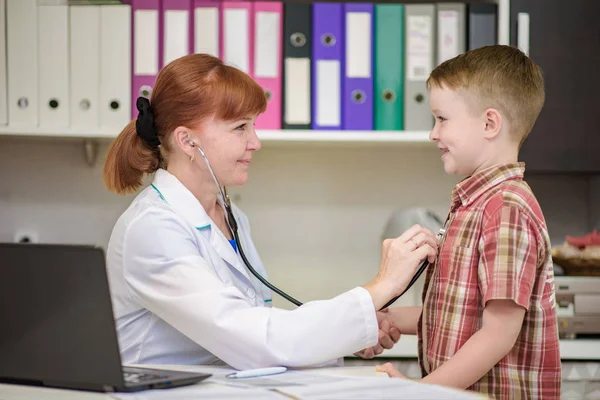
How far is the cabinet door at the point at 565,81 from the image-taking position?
219 cm

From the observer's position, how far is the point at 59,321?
3.11 feet

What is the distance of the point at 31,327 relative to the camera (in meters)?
0.97

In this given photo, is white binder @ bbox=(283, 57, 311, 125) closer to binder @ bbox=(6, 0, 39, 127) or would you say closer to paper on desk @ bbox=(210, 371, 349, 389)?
binder @ bbox=(6, 0, 39, 127)

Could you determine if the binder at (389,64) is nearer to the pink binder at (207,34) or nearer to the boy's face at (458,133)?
the pink binder at (207,34)

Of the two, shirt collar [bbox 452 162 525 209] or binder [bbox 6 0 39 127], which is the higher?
binder [bbox 6 0 39 127]

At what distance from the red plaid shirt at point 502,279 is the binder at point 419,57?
84cm

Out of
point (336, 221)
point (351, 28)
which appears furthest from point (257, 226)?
point (351, 28)

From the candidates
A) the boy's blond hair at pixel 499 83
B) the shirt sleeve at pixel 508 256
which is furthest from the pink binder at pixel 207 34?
the shirt sleeve at pixel 508 256

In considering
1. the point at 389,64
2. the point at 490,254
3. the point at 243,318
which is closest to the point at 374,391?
the point at 243,318

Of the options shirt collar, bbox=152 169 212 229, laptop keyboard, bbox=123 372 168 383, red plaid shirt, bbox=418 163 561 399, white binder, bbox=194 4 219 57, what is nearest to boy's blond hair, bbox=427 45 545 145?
red plaid shirt, bbox=418 163 561 399

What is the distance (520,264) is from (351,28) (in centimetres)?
113

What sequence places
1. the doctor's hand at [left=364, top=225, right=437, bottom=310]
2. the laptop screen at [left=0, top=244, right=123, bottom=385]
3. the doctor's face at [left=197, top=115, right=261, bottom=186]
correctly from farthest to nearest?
1. the doctor's face at [left=197, top=115, right=261, bottom=186]
2. the doctor's hand at [left=364, top=225, right=437, bottom=310]
3. the laptop screen at [left=0, top=244, right=123, bottom=385]

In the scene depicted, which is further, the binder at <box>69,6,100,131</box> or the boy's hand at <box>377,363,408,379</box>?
the binder at <box>69,6,100,131</box>

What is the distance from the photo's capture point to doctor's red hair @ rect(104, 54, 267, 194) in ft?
5.16
